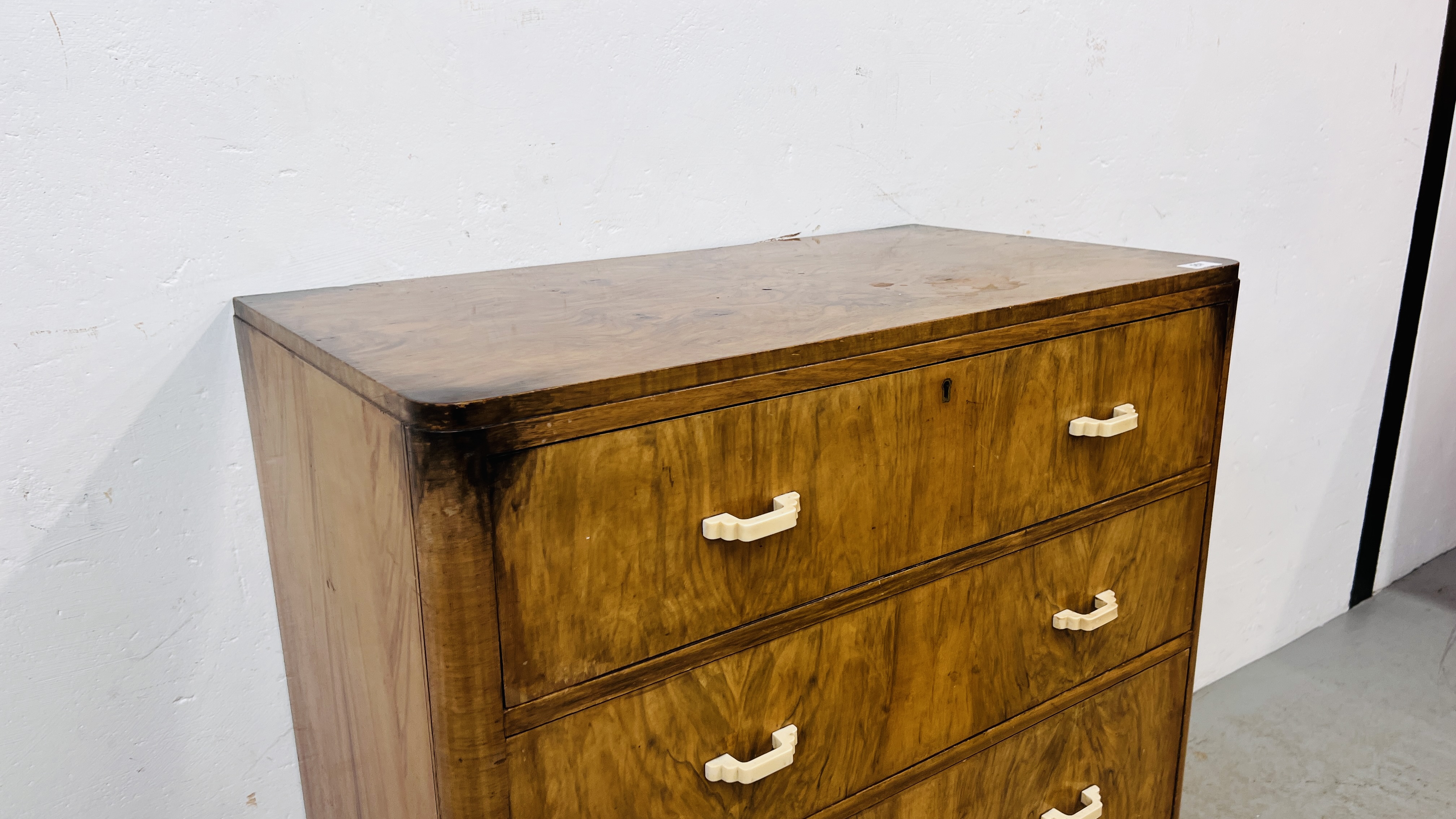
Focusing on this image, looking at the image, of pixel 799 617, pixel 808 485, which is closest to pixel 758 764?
pixel 799 617

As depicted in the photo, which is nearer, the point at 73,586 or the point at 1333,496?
the point at 73,586

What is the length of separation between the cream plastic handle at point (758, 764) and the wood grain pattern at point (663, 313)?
0.34 metres

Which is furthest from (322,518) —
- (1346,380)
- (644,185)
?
(1346,380)

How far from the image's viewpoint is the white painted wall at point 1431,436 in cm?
243

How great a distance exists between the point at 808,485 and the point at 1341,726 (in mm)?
1700

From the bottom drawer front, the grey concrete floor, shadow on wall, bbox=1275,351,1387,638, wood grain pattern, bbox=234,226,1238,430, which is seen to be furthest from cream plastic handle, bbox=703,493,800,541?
shadow on wall, bbox=1275,351,1387,638

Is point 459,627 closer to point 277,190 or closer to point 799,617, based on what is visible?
point 799,617

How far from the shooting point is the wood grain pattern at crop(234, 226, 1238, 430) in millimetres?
789

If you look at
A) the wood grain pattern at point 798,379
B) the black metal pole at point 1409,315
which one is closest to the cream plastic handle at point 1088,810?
the wood grain pattern at point 798,379

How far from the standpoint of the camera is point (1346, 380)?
92.1 inches

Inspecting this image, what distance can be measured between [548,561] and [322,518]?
278 millimetres

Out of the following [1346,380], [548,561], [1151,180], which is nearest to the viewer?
[548,561]

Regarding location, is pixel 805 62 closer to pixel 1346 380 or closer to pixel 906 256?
pixel 906 256

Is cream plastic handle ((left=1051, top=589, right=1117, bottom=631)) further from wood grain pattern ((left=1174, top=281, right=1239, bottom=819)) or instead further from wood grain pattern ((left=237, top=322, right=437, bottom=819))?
wood grain pattern ((left=237, top=322, right=437, bottom=819))
